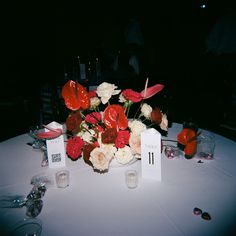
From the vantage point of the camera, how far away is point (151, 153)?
1.35 m

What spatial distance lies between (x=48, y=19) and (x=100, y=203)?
584 centimetres

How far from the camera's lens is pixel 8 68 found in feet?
19.2

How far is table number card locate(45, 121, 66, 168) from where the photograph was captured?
1511mm

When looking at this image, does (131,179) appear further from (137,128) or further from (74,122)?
(74,122)

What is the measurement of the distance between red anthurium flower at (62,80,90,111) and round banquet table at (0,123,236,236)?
0.38 meters

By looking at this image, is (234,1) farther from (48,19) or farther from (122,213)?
(122,213)

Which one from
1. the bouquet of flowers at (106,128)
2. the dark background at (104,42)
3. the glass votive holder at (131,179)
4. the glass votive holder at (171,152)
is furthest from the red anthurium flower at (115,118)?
the dark background at (104,42)

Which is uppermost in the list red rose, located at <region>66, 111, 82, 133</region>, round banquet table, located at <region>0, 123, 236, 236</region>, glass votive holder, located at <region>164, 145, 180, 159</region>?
red rose, located at <region>66, 111, 82, 133</region>

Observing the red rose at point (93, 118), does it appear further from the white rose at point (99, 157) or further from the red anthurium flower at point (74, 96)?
the white rose at point (99, 157)

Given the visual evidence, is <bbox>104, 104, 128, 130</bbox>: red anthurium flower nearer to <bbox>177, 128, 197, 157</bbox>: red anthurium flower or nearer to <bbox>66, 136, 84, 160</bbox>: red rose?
<bbox>66, 136, 84, 160</bbox>: red rose

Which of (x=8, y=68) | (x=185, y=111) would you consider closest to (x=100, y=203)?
(x=185, y=111)

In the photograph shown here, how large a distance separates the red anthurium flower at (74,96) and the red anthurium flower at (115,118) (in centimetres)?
18

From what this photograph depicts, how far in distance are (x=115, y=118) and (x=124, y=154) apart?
0.68 ft

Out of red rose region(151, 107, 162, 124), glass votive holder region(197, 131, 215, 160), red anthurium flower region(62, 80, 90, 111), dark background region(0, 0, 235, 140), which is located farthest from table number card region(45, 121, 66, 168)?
dark background region(0, 0, 235, 140)
